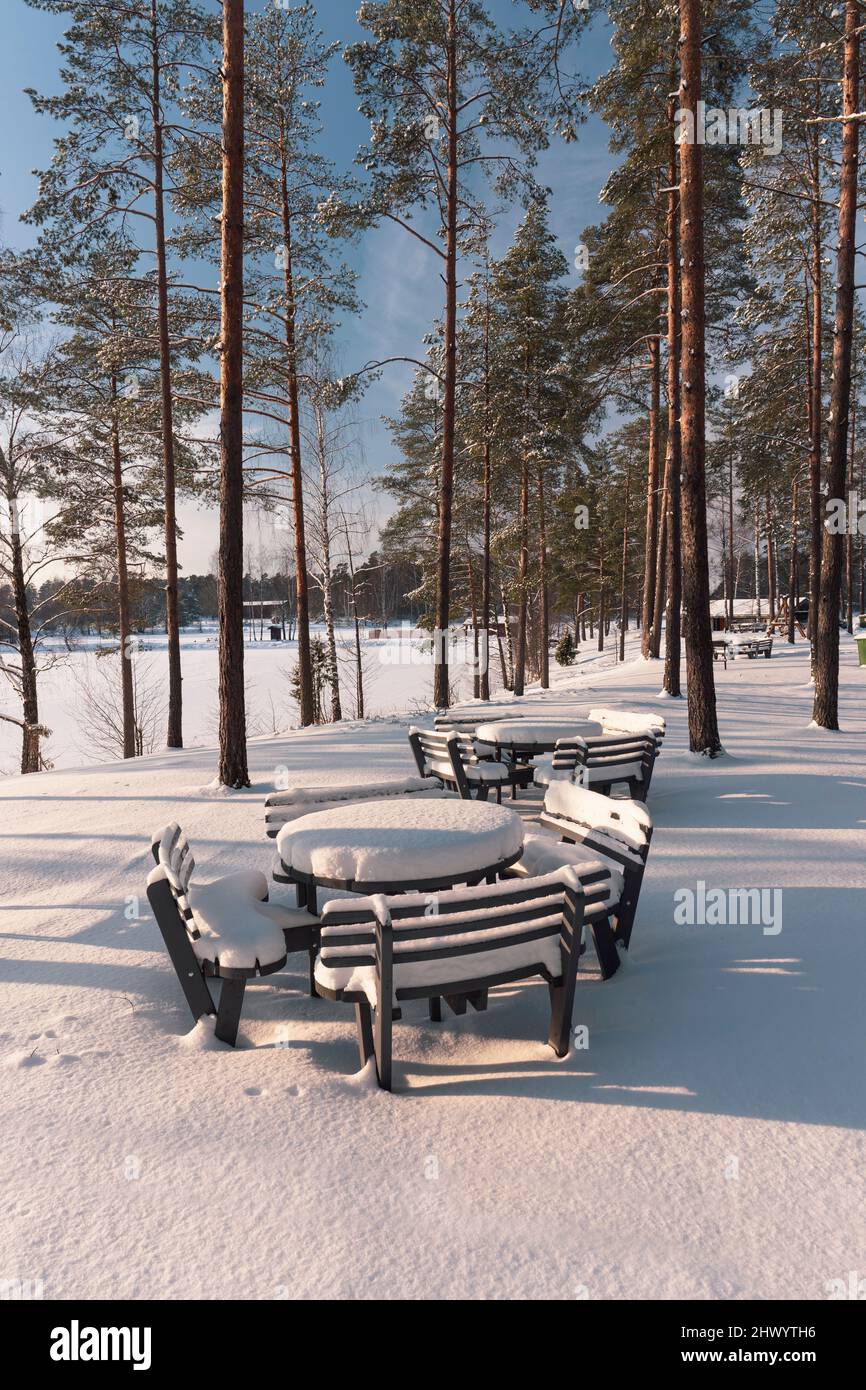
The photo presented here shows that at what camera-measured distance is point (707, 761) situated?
26.7 ft

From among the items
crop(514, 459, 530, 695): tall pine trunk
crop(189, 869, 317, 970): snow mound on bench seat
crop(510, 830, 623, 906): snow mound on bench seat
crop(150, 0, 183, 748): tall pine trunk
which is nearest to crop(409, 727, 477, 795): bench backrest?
crop(510, 830, 623, 906): snow mound on bench seat

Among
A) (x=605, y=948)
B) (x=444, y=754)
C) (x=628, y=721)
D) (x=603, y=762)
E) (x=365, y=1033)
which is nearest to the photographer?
(x=365, y=1033)

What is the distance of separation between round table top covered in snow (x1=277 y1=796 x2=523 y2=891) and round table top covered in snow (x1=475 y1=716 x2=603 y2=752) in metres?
2.82

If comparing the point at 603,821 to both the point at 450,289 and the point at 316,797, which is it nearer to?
the point at 316,797

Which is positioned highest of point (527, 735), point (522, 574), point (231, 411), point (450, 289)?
point (450, 289)

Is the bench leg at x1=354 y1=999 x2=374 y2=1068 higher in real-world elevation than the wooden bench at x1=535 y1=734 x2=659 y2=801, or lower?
lower

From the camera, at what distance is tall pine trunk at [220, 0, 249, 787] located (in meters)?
7.25

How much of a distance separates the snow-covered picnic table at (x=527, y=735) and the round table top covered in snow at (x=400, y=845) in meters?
2.83

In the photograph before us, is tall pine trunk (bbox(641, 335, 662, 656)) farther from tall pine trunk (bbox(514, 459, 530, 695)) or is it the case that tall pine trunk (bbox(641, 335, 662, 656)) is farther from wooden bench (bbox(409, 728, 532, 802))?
wooden bench (bbox(409, 728, 532, 802))

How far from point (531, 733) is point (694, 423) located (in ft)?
14.2

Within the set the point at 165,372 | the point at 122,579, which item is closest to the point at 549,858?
the point at 165,372

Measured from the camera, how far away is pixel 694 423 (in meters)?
8.21
